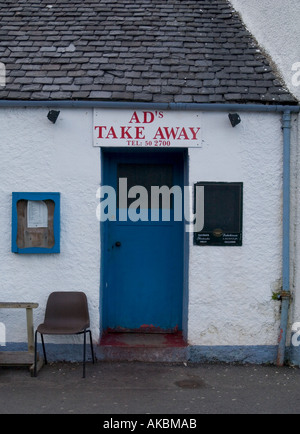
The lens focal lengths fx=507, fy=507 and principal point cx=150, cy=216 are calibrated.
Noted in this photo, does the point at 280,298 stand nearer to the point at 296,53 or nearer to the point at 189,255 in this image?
the point at 189,255

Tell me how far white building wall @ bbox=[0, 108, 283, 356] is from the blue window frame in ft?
0.33

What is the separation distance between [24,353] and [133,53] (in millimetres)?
4021

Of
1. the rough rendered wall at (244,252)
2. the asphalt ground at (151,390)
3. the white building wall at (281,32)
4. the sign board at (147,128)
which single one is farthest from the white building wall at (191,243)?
the white building wall at (281,32)

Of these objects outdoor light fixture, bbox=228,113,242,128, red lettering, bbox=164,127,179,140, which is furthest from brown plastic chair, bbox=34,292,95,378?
outdoor light fixture, bbox=228,113,242,128

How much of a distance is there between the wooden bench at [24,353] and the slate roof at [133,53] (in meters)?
2.47

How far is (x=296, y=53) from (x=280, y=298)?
3.02m

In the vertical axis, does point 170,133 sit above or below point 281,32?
below

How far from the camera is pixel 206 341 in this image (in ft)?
20.3

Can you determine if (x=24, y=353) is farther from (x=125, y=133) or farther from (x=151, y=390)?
(x=125, y=133)

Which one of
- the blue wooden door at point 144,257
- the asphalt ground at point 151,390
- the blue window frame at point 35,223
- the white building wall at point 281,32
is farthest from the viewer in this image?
the blue wooden door at point 144,257

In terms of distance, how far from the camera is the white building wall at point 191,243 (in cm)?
618

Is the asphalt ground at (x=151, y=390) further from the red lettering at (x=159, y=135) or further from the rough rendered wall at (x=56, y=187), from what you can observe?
the red lettering at (x=159, y=135)

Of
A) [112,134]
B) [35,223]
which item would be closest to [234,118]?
[112,134]

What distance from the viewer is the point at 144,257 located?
22.0 feet
